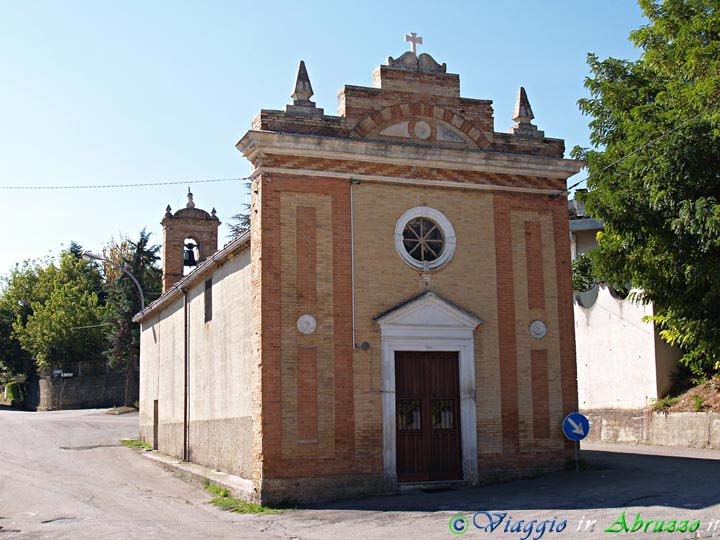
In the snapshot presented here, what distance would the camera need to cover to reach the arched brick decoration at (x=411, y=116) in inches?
642

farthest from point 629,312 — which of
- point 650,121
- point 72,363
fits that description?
point 72,363

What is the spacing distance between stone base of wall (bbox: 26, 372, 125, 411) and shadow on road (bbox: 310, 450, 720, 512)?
39589 mm

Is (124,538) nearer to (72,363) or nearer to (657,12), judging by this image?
(657,12)

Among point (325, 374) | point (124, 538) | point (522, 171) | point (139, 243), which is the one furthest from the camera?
point (139, 243)

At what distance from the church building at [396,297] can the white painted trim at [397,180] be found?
0.13 ft

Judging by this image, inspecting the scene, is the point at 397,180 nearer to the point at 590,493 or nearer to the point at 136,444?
A: the point at 590,493

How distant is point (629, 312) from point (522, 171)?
8.93m

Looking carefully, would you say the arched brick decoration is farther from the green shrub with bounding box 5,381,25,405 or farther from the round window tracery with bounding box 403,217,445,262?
the green shrub with bounding box 5,381,25,405

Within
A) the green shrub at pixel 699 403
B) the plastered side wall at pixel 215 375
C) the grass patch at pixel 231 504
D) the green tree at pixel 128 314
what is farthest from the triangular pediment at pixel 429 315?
the green tree at pixel 128 314

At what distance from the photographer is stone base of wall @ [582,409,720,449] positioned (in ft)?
66.8

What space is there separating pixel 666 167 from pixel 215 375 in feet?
36.2

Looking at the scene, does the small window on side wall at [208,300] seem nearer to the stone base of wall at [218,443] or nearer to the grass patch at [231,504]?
the stone base of wall at [218,443]

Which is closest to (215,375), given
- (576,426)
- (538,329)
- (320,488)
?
(320,488)

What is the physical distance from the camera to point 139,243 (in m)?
50.1
